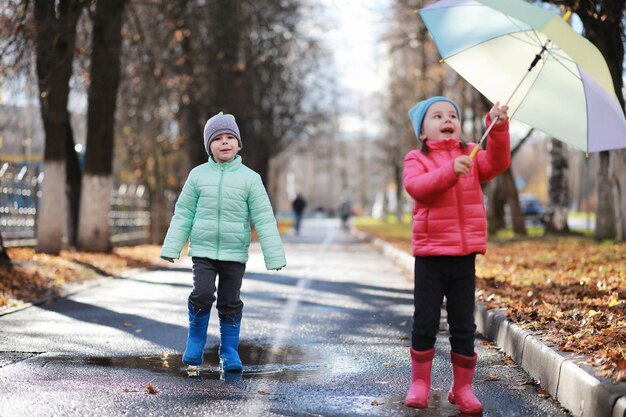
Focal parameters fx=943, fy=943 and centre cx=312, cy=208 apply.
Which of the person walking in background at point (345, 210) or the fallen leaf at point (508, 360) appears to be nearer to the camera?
the fallen leaf at point (508, 360)

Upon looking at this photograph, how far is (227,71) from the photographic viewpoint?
101ft

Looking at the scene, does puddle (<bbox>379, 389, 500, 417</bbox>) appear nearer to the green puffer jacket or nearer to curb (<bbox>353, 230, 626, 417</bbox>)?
curb (<bbox>353, 230, 626, 417</bbox>)

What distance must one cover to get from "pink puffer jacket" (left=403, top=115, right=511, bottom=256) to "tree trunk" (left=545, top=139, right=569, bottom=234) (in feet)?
73.9

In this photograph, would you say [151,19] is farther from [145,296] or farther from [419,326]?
[419,326]

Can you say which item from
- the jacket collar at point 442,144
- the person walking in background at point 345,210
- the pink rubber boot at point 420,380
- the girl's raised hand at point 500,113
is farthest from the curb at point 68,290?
the person walking in background at point 345,210

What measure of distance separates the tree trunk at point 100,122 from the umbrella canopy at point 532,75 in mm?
14340

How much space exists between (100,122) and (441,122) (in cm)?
1507

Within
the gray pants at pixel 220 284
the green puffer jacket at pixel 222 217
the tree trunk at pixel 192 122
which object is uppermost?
the tree trunk at pixel 192 122

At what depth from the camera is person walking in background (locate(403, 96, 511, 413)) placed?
538 centimetres

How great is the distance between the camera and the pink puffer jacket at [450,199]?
535cm

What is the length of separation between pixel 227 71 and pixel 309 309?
20.8m

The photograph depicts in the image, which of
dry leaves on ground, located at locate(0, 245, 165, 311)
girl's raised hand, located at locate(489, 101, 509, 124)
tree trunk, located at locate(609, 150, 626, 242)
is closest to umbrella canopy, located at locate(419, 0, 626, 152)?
girl's raised hand, located at locate(489, 101, 509, 124)

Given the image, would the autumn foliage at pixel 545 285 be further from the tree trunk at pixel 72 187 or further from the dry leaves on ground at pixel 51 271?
the tree trunk at pixel 72 187

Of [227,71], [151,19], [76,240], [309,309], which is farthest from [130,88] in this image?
[309,309]
